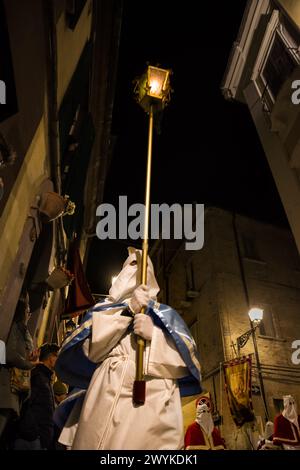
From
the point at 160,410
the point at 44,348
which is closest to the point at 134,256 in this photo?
the point at 160,410

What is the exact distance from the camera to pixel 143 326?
3.03 metres

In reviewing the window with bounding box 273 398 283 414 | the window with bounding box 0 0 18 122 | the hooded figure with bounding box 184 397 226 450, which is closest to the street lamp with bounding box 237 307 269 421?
the window with bounding box 273 398 283 414

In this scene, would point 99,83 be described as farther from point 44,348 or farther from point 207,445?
point 207,445

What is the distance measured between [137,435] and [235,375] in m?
12.7

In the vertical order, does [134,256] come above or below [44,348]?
above

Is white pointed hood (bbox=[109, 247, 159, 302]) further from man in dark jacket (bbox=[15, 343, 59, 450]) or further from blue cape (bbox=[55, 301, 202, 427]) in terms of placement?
man in dark jacket (bbox=[15, 343, 59, 450])

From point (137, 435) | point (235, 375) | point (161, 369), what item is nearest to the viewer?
point (137, 435)

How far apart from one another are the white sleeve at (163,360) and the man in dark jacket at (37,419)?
2136 mm

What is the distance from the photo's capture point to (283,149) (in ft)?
29.0

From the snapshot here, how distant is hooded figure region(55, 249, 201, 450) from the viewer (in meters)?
2.58

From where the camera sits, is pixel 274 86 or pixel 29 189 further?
pixel 274 86

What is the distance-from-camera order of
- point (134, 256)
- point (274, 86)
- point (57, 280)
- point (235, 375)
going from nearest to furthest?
point (134, 256)
point (57, 280)
point (274, 86)
point (235, 375)

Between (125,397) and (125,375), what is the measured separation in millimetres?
187

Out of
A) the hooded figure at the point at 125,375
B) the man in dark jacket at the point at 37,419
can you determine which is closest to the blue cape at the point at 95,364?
the hooded figure at the point at 125,375
